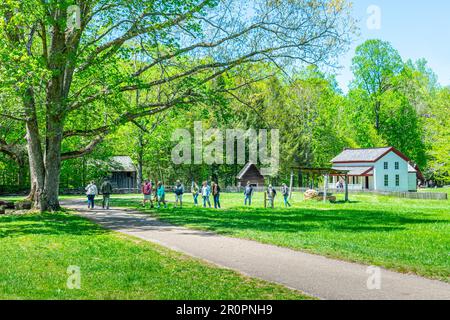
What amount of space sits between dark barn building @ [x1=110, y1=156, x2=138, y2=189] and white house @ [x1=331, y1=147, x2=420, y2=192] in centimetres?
2819

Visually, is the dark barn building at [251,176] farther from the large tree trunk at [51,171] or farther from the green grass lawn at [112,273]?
the green grass lawn at [112,273]

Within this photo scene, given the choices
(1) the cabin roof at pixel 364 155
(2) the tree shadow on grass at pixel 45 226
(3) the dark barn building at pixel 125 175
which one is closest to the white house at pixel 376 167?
(1) the cabin roof at pixel 364 155

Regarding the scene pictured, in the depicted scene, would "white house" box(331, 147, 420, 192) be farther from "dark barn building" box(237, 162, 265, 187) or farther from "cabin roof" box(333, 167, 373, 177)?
"dark barn building" box(237, 162, 265, 187)

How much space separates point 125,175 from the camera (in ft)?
251

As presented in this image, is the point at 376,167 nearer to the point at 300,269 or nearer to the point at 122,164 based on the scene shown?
the point at 122,164

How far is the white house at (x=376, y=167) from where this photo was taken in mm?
68688

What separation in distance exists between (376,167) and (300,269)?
60347 millimetres

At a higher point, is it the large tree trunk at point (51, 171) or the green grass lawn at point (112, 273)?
the large tree trunk at point (51, 171)

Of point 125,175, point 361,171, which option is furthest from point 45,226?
point 125,175

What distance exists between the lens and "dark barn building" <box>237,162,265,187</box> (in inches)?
2832

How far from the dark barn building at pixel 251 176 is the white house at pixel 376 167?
33.5 feet

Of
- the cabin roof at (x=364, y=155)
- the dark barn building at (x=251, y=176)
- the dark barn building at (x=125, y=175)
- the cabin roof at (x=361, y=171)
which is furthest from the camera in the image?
the dark barn building at (x=125, y=175)

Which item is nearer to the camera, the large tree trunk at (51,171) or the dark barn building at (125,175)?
the large tree trunk at (51,171)

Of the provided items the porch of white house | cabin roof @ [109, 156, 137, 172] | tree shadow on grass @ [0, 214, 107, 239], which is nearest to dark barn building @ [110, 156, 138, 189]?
cabin roof @ [109, 156, 137, 172]
